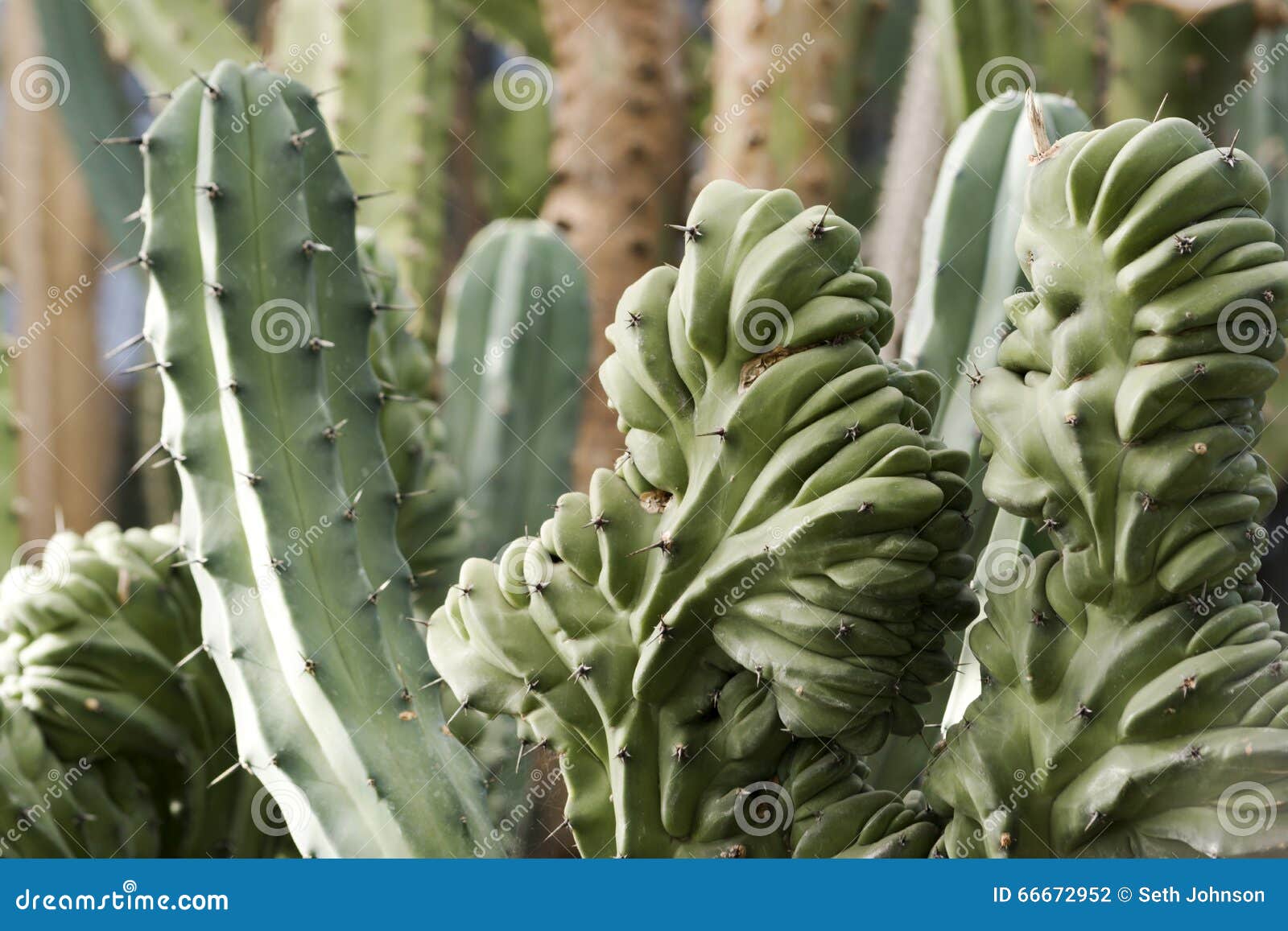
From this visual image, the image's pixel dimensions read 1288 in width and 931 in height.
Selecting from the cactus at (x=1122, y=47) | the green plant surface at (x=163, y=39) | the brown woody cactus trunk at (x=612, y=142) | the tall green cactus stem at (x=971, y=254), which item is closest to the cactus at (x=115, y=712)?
the tall green cactus stem at (x=971, y=254)

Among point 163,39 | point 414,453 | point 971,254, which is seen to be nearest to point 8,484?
point 163,39

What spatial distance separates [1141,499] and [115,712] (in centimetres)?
92

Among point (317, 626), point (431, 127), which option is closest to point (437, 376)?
point (431, 127)

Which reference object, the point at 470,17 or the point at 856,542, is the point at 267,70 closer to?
the point at 856,542

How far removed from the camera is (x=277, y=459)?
3.34 ft

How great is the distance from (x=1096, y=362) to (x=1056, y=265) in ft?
0.19

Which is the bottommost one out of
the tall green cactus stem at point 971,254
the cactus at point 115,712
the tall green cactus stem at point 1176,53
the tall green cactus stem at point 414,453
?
the cactus at point 115,712

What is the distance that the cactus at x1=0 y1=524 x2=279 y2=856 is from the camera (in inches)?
44.7

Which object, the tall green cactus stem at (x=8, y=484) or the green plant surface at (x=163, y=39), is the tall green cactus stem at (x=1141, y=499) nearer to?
the tall green cactus stem at (x=8, y=484)

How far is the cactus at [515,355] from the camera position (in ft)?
5.30

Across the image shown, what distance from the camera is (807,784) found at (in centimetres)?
79

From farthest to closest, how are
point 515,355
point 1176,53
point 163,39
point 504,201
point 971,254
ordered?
point 504,201
point 163,39
point 1176,53
point 515,355
point 971,254

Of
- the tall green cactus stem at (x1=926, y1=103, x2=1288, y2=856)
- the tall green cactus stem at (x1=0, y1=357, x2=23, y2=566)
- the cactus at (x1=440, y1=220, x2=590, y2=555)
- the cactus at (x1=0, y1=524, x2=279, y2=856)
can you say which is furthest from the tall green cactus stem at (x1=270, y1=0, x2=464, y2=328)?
the tall green cactus stem at (x1=926, y1=103, x2=1288, y2=856)

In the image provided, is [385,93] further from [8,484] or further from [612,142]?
[8,484]
